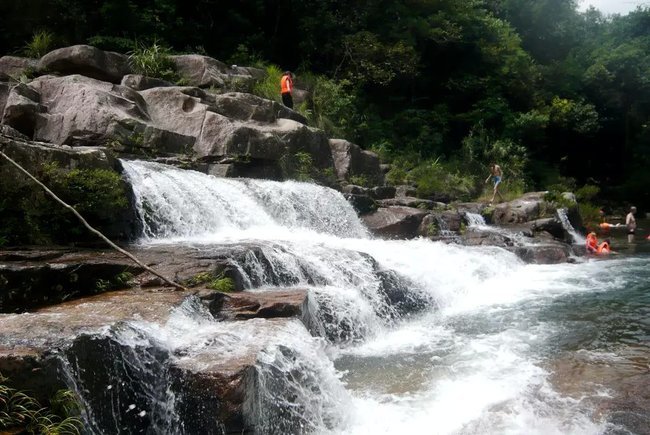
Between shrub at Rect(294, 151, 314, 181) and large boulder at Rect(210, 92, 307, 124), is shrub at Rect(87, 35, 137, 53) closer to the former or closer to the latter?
large boulder at Rect(210, 92, 307, 124)

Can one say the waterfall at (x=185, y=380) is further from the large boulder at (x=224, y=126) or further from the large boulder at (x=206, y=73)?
the large boulder at (x=206, y=73)

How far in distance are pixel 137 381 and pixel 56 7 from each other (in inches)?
610

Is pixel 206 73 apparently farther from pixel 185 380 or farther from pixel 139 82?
pixel 185 380

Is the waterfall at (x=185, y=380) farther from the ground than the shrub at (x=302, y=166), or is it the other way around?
the shrub at (x=302, y=166)

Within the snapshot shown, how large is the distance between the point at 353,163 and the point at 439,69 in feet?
36.1

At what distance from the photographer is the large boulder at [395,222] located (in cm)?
1300

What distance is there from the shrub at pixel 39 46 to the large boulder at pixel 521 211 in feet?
45.0

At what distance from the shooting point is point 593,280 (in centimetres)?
1027

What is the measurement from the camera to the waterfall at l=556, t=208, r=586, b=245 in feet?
53.4

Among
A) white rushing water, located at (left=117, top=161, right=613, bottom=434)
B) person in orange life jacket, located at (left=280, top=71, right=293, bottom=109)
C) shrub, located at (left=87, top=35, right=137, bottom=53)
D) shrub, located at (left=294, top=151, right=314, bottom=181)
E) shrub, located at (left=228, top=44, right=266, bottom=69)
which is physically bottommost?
white rushing water, located at (left=117, top=161, right=613, bottom=434)

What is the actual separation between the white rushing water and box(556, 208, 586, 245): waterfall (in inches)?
191

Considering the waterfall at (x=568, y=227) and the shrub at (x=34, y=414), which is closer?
the shrub at (x=34, y=414)

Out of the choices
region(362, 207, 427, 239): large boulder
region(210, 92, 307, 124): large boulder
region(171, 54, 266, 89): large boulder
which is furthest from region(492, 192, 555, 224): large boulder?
region(171, 54, 266, 89): large boulder

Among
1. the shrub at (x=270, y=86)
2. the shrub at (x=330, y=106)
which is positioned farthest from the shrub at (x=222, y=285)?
the shrub at (x=330, y=106)
